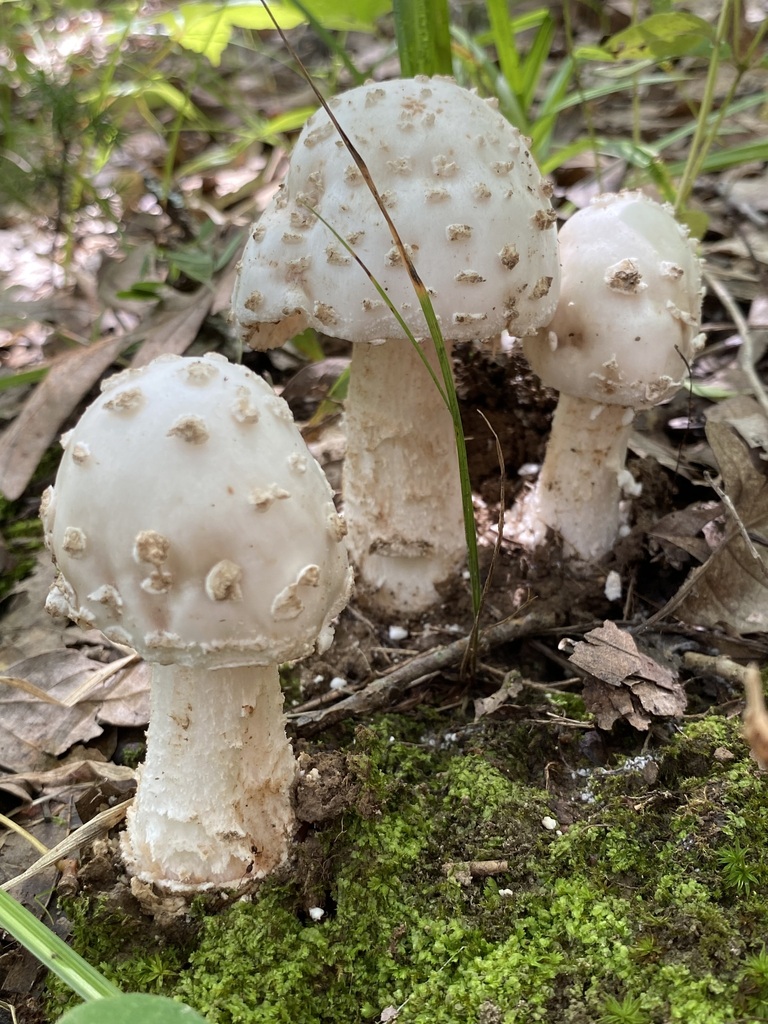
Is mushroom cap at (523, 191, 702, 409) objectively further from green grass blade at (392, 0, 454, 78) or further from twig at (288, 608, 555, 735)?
green grass blade at (392, 0, 454, 78)

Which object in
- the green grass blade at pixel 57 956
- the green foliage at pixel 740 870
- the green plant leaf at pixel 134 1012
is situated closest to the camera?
the green plant leaf at pixel 134 1012

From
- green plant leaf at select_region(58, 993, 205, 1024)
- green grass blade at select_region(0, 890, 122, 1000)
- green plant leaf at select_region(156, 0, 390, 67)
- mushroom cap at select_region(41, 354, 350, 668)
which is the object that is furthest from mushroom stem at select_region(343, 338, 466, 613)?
green plant leaf at select_region(156, 0, 390, 67)

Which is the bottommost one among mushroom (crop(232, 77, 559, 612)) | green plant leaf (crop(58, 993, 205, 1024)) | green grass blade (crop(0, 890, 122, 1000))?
green grass blade (crop(0, 890, 122, 1000))

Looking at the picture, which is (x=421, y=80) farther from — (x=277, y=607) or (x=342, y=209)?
(x=277, y=607)

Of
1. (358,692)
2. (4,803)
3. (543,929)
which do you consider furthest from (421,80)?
(4,803)

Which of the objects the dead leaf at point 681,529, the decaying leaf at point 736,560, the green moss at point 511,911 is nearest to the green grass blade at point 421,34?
the decaying leaf at point 736,560

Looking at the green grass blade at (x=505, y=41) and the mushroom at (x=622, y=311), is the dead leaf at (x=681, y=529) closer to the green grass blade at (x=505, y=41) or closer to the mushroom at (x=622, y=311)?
the mushroom at (x=622, y=311)
